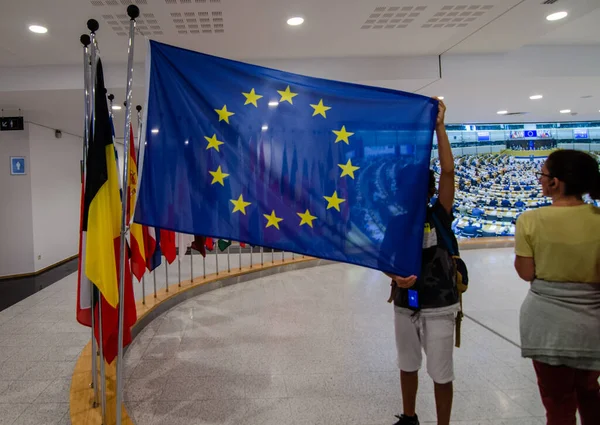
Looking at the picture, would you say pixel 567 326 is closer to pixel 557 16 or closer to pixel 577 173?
pixel 577 173

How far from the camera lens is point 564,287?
1.53 m

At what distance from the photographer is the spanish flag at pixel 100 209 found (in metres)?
1.93

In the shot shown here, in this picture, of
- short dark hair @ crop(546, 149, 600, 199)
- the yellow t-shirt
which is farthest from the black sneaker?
short dark hair @ crop(546, 149, 600, 199)

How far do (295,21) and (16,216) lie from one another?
650cm

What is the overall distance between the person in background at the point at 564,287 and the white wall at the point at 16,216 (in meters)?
8.18

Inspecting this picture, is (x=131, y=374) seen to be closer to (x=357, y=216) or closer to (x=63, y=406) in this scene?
(x=63, y=406)

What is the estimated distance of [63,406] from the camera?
2.55 metres

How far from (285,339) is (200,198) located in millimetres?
2292

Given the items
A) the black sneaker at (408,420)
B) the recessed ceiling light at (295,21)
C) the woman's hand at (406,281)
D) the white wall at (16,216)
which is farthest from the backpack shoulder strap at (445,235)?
the white wall at (16,216)

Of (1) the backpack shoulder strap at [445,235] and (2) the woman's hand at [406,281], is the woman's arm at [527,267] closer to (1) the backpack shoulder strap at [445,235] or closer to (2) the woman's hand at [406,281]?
(1) the backpack shoulder strap at [445,235]

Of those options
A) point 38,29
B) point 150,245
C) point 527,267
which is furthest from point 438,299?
point 38,29

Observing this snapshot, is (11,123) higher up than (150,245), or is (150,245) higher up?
(11,123)

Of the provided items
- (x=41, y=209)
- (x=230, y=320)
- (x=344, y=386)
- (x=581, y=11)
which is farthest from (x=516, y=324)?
(x=41, y=209)

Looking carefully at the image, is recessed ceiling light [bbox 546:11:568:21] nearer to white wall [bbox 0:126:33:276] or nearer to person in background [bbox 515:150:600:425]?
person in background [bbox 515:150:600:425]
